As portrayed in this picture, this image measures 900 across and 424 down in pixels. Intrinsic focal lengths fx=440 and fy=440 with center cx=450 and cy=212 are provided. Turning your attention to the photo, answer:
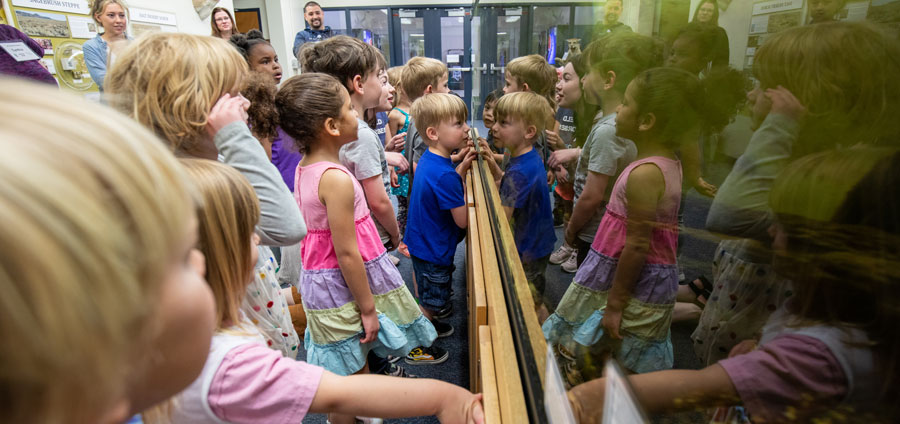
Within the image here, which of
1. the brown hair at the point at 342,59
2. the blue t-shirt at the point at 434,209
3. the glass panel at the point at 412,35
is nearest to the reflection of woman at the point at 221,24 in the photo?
the brown hair at the point at 342,59

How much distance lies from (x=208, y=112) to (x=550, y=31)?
95 centimetres

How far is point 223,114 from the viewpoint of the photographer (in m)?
0.94

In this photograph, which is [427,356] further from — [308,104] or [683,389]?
[683,389]

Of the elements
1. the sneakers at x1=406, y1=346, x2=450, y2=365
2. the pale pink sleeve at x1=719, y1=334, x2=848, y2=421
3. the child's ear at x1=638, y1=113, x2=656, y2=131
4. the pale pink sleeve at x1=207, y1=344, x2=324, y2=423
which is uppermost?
the child's ear at x1=638, y1=113, x2=656, y2=131

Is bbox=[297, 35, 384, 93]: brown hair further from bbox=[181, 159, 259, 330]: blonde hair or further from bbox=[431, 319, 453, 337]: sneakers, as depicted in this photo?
bbox=[431, 319, 453, 337]: sneakers

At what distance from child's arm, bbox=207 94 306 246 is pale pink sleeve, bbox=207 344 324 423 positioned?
35cm

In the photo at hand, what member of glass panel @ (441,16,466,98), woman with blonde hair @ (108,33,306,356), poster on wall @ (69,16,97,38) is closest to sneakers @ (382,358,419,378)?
woman with blonde hair @ (108,33,306,356)

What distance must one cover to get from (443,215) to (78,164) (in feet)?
5.88

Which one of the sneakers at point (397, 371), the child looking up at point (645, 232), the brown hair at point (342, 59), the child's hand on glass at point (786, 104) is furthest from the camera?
the sneakers at point (397, 371)

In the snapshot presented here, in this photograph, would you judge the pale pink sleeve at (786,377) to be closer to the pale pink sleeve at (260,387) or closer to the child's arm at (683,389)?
the child's arm at (683,389)

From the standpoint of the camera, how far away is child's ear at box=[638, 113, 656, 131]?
505mm

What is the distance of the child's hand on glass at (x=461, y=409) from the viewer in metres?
0.75

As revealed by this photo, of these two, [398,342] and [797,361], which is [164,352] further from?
[398,342]

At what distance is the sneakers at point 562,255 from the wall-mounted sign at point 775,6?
448 millimetres
